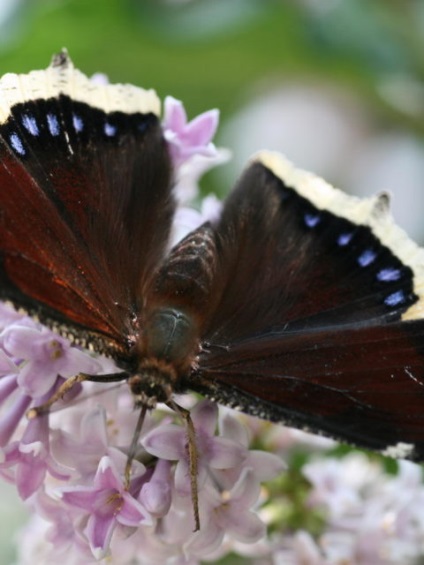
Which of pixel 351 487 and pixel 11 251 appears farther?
pixel 351 487

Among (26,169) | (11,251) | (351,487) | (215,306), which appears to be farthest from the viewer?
(351,487)

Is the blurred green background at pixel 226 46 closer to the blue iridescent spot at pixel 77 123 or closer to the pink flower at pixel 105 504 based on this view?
the blue iridescent spot at pixel 77 123

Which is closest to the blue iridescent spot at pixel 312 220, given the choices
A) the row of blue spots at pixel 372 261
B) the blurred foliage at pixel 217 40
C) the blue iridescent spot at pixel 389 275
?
the row of blue spots at pixel 372 261

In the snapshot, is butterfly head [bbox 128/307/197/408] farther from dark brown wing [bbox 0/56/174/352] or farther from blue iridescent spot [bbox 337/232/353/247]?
blue iridescent spot [bbox 337/232/353/247]

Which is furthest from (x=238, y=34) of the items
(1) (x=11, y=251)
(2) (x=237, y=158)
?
(1) (x=11, y=251)

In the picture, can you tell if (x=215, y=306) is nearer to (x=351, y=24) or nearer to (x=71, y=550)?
(x=71, y=550)

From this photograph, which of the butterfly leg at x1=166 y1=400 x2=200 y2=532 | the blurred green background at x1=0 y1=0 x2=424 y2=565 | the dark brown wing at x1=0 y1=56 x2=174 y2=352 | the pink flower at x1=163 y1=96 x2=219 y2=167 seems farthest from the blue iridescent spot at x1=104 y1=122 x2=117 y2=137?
the blurred green background at x1=0 y1=0 x2=424 y2=565
